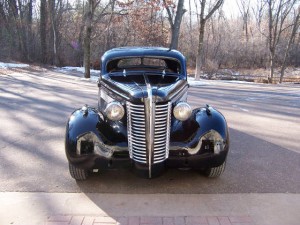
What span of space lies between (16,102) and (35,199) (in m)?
6.68

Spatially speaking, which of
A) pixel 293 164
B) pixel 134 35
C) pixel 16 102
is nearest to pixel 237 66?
pixel 134 35

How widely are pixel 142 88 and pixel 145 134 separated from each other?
0.60 m

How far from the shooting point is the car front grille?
11.7 ft

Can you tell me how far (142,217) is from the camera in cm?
316

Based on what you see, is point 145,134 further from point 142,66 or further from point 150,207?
point 142,66

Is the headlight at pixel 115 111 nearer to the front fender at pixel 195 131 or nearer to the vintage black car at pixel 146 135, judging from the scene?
the vintage black car at pixel 146 135

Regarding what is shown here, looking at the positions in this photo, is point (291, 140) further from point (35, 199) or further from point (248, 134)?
point (35, 199)

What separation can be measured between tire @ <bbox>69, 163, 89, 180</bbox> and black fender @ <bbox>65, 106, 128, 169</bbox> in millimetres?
144

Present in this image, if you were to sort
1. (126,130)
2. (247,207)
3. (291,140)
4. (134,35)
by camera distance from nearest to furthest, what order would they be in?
(247,207), (126,130), (291,140), (134,35)

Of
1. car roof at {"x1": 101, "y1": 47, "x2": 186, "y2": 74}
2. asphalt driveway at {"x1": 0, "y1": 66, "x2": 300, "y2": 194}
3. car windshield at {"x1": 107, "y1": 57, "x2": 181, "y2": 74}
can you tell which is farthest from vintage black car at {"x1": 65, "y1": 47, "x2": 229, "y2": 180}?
car roof at {"x1": 101, "y1": 47, "x2": 186, "y2": 74}

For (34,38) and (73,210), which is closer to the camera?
(73,210)

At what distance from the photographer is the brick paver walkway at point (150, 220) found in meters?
3.05

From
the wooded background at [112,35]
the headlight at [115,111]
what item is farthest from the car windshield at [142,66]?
the wooded background at [112,35]

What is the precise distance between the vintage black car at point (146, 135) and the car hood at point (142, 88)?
0.04 ft
